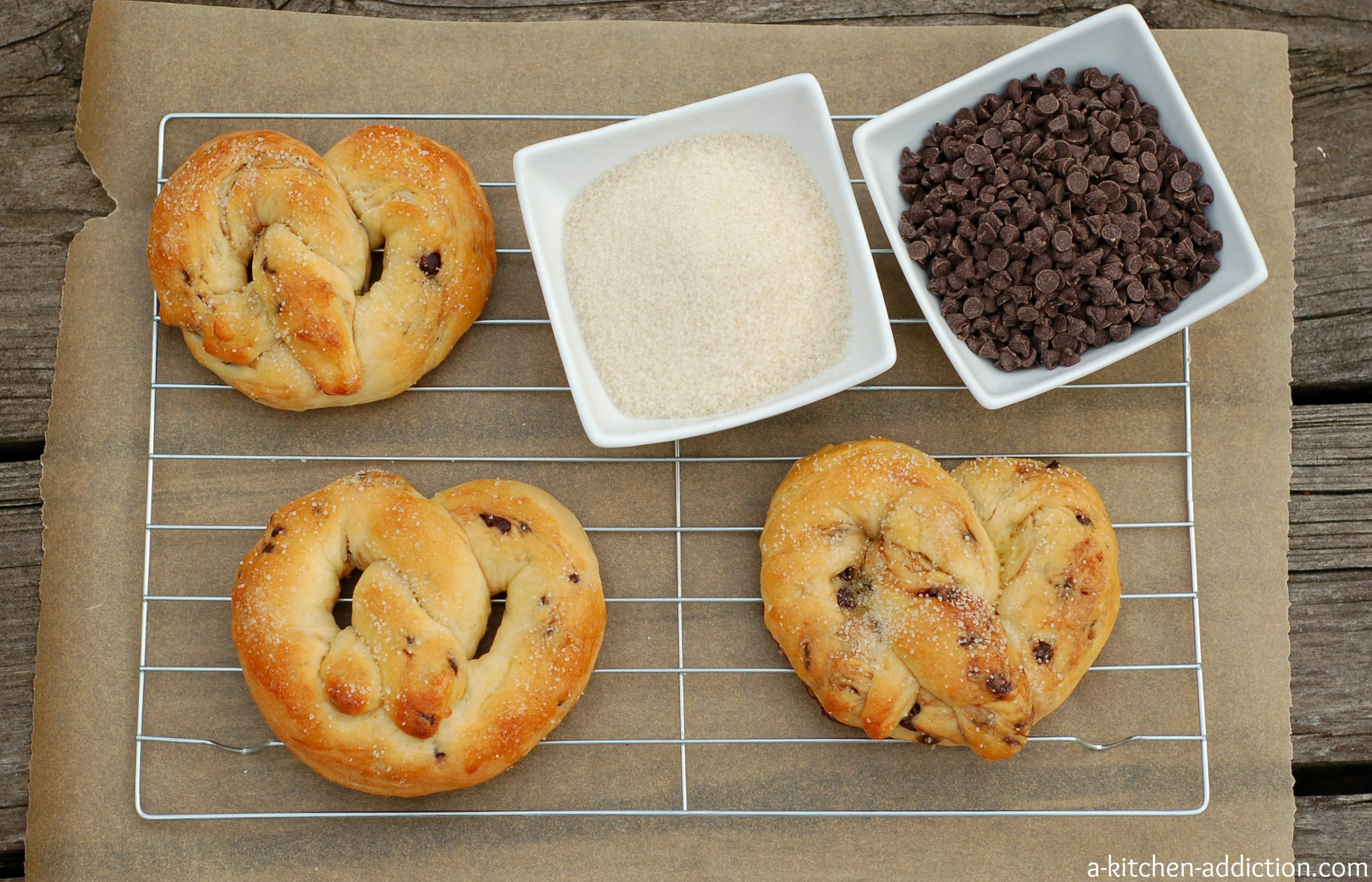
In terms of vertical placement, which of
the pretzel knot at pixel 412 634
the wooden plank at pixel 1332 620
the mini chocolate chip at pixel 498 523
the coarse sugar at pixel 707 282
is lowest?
the wooden plank at pixel 1332 620

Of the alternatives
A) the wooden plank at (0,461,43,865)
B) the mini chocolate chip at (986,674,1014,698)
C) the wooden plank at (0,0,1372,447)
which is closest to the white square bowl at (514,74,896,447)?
the wooden plank at (0,0,1372,447)

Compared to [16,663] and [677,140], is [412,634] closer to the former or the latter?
[16,663]

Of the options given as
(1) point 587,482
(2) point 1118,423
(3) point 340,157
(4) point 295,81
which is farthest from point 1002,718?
(4) point 295,81

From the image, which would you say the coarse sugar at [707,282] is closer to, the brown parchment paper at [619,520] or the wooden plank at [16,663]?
the brown parchment paper at [619,520]

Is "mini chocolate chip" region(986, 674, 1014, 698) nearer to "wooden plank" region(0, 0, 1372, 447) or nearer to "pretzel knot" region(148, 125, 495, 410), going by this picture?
"wooden plank" region(0, 0, 1372, 447)

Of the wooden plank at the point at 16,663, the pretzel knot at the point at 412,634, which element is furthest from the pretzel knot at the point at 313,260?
the wooden plank at the point at 16,663

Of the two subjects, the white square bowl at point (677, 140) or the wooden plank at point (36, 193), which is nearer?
the white square bowl at point (677, 140)
